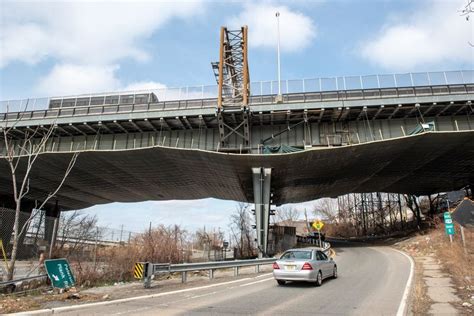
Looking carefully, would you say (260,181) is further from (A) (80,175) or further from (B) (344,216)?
(B) (344,216)

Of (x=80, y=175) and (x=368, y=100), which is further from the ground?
(x=368, y=100)

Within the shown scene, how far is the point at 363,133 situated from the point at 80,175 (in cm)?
2866

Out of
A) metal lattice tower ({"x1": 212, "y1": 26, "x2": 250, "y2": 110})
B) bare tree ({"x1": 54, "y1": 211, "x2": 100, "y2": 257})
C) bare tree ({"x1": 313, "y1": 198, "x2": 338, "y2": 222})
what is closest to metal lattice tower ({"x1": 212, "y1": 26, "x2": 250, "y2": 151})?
metal lattice tower ({"x1": 212, "y1": 26, "x2": 250, "y2": 110})

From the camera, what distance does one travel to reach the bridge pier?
30.4m

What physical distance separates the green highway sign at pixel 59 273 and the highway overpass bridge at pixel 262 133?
16.2 metres

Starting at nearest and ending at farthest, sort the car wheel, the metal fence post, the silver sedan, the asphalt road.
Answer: the asphalt road, the metal fence post, the silver sedan, the car wheel

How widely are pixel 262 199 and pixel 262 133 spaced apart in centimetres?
572

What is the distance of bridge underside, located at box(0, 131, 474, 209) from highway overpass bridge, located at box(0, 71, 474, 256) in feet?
0.64

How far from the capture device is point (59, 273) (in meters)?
11.6

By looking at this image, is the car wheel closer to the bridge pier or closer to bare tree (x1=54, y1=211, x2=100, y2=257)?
bare tree (x1=54, y1=211, x2=100, y2=257)

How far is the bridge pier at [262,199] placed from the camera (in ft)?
99.9

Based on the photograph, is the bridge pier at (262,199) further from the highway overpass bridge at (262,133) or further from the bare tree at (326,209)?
the bare tree at (326,209)

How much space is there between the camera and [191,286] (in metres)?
13.6

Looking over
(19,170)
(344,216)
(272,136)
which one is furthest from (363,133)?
(344,216)
